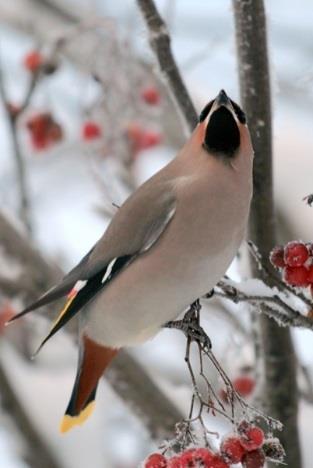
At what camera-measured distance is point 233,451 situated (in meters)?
1.79

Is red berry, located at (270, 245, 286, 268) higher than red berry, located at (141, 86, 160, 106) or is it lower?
higher

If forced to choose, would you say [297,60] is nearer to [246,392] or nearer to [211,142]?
[246,392]

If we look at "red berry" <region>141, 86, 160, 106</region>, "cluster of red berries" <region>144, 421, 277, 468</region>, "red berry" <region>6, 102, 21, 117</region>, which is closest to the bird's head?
"cluster of red berries" <region>144, 421, 277, 468</region>

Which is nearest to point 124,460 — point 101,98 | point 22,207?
point 22,207

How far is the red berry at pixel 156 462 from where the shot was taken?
1.80 metres

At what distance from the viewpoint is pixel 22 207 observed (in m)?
3.42

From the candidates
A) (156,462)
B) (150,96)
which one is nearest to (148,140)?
(150,96)

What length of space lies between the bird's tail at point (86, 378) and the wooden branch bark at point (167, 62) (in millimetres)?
527

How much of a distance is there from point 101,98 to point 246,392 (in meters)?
1.02

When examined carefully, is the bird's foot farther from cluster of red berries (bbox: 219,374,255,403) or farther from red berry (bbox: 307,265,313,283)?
cluster of red berries (bbox: 219,374,255,403)

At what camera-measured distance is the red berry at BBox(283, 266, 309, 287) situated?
1.83m

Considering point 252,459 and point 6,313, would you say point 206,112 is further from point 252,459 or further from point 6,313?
point 6,313

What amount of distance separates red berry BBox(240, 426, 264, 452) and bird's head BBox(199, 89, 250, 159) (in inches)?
23.0

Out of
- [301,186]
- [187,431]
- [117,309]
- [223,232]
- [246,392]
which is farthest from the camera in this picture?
[301,186]
